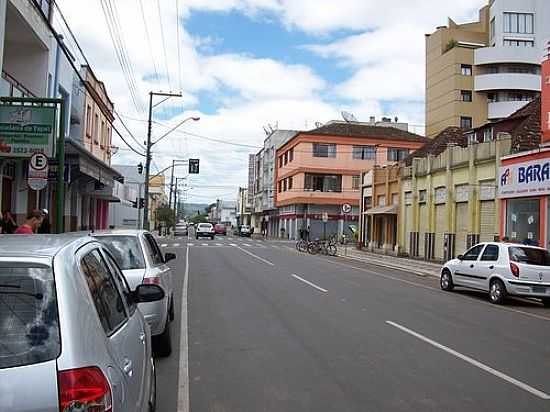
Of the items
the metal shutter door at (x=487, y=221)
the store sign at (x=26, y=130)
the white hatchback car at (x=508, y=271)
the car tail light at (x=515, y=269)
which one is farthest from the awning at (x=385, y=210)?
the store sign at (x=26, y=130)

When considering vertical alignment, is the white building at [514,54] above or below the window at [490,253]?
above

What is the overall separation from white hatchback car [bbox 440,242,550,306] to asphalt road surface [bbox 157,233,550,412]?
20.0 inches

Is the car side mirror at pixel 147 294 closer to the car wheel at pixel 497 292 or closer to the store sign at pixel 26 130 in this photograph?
the store sign at pixel 26 130

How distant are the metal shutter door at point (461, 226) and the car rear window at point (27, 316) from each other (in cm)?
2616

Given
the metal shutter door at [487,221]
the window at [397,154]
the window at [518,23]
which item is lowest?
the metal shutter door at [487,221]

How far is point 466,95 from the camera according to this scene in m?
64.4

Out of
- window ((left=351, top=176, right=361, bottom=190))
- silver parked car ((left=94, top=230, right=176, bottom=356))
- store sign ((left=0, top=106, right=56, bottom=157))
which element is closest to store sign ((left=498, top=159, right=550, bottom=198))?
store sign ((left=0, top=106, right=56, bottom=157))

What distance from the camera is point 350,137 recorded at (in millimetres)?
68750

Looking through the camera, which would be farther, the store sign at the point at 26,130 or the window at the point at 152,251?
the store sign at the point at 26,130

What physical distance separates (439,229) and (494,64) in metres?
39.7

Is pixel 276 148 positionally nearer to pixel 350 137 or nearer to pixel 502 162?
pixel 350 137

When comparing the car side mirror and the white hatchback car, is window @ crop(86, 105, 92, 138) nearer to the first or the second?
the white hatchback car

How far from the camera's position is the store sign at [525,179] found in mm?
21031

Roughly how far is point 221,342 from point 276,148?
8201 centimetres
